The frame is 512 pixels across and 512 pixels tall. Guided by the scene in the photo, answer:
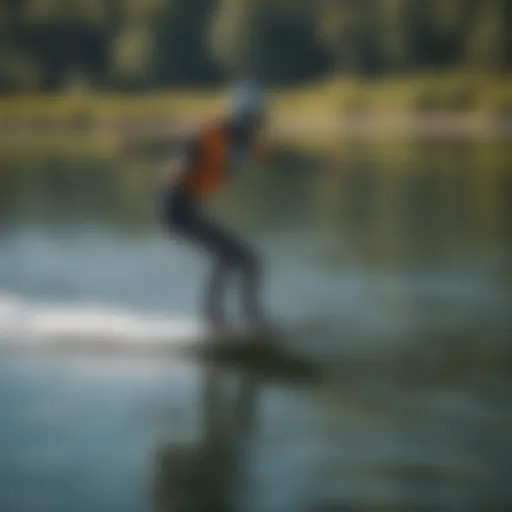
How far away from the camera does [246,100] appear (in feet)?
4.45

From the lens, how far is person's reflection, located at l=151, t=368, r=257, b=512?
123 centimetres

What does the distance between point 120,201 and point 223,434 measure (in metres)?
0.29

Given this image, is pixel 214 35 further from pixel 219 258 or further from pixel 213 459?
pixel 213 459

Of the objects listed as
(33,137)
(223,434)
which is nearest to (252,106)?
(33,137)

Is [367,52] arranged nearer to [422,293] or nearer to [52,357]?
[422,293]

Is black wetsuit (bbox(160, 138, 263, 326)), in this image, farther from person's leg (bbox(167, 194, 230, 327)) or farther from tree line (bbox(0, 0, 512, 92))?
tree line (bbox(0, 0, 512, 92))

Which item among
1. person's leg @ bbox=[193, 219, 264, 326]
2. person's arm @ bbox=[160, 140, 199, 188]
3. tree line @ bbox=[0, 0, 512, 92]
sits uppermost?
tree line @ bbox=[0, 0, 512, 92]

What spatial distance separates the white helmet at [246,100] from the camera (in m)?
1.35

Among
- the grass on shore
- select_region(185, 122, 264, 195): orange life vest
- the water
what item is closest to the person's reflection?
the water

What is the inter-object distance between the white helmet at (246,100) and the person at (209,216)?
0.07 ft

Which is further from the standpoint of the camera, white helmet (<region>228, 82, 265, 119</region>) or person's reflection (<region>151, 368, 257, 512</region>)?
white helmet (<region>228, 82, 265, 119</region>)

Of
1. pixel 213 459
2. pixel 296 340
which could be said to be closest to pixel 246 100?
pixel 296 340

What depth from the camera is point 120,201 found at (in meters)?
1.33

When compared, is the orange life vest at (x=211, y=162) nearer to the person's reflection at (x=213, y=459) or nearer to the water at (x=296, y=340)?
the water at (x=296, y=340)
